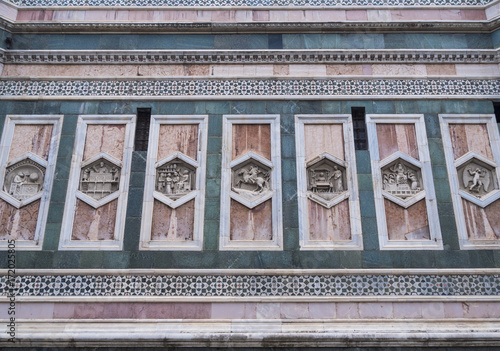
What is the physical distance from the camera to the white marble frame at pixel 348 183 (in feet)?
22.5

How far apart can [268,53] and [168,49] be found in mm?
1540

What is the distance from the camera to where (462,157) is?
740cm

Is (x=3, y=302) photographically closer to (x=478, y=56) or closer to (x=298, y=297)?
(x=298, y=297)

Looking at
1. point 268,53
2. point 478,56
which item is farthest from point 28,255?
point 478,56

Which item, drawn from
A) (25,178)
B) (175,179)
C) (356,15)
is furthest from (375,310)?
(25,178)

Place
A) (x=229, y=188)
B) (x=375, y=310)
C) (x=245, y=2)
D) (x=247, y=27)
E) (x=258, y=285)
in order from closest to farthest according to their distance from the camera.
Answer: (x=375, y=310)
(x=258, y=285)
(x=229, y=188)
(x=247, y=27)
(x=245, y=2)

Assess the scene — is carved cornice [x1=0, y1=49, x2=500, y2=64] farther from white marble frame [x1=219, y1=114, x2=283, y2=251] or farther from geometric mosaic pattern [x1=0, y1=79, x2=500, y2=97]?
white marble frame [x1=219, y1=114, x2=283, y2=251]

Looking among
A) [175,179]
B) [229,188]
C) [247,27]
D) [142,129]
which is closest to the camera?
[229,188]

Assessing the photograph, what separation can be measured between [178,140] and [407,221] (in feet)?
11.1

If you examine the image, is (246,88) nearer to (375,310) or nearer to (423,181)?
(423,181)

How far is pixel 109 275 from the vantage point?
670 centimetres

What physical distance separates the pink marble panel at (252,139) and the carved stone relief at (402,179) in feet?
5.54

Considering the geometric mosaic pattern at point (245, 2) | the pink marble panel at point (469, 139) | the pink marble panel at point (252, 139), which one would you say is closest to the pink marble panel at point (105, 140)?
the pink marble panel at point (252, 139)

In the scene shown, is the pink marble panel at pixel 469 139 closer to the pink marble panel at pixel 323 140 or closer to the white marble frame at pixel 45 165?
the pink marble panel at pixel 323 140
